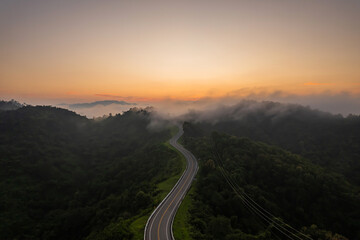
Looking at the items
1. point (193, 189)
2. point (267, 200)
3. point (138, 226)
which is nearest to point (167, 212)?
point (138, 226)

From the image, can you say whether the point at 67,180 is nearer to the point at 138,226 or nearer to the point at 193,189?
the point at 193,189

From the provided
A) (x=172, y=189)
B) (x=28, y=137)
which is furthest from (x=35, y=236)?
(x=28, y=137)

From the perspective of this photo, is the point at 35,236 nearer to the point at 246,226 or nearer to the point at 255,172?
the point at 246,226

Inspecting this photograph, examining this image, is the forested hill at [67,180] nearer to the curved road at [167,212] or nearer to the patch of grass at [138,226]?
the patch of grass at [138,226]

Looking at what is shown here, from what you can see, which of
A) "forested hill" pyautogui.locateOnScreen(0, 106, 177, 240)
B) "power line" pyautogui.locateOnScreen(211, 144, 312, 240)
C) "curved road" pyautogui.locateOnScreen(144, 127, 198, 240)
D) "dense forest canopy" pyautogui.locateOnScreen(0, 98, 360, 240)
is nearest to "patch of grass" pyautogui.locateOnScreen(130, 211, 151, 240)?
"curved road" pyautogui.locateOnScreen(144, 127, 198, 240)

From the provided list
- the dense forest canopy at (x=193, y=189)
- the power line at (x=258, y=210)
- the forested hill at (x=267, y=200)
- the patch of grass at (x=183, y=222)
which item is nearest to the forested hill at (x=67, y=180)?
the dense forest canopy at (x=193, y=189)
